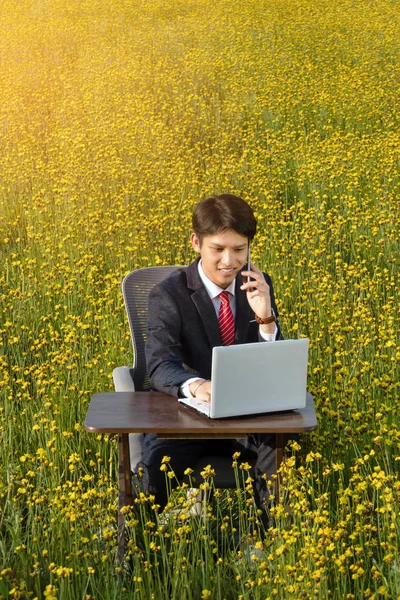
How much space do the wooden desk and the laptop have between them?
4 cm

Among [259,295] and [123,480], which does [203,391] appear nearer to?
[123,480]

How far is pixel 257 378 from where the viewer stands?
3.28m

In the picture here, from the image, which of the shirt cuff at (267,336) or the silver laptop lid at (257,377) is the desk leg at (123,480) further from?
the shirt cuff at (267,336)

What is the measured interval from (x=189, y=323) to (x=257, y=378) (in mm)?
806

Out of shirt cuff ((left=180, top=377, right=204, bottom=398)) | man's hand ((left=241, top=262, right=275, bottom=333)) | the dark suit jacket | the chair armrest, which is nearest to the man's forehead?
man's hand ((left=241, top=262, right=275, bottom=333))

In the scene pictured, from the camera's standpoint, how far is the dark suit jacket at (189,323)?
398 centimetres

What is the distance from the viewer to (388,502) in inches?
125

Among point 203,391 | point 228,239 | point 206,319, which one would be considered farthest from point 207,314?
point 203,391

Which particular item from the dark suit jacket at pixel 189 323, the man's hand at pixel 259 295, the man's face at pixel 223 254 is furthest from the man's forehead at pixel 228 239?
the dark suit jacket at pixel 189 323

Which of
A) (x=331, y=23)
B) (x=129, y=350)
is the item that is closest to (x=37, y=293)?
(x=129, y=350)

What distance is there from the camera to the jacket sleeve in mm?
3775

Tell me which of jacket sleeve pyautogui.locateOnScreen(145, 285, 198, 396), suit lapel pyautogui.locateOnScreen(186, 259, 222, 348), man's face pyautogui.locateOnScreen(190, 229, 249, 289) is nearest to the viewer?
jacket sleeve pyautogui.locateOnScreen(145, 285, 198, 396)

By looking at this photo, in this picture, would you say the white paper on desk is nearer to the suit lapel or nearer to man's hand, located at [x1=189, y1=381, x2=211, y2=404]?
man's hand, located at [x1=189, y1=381, x2=211, y2=404]

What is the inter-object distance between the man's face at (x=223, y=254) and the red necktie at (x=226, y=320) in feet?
0.28
